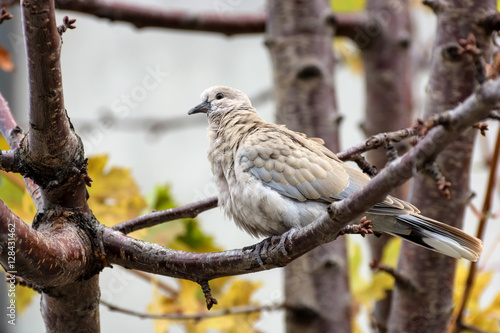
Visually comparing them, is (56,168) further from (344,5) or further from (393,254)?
(344,5)

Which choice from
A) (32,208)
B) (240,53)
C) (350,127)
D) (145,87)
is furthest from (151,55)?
(32,208)

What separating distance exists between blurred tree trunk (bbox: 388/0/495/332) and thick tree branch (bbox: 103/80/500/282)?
0.69 meters

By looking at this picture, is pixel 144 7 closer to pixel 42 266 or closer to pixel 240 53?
pixel 42 266

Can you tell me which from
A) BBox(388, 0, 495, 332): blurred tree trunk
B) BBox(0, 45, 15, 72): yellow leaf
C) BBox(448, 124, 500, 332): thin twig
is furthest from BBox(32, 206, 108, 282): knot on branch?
BBox(448, 124, 500, 332): thin twig

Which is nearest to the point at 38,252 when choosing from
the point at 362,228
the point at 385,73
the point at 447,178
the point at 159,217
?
the point at 159,217

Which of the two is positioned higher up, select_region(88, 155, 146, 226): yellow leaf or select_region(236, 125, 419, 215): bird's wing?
select_region(88, 155, 146, 226): yellow leaf

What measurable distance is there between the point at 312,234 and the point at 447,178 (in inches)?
30.3

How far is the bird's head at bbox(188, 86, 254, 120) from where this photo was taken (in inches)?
62.7

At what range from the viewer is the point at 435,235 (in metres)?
1.19

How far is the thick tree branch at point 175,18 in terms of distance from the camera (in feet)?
6.31

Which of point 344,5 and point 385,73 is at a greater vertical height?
point 344,5

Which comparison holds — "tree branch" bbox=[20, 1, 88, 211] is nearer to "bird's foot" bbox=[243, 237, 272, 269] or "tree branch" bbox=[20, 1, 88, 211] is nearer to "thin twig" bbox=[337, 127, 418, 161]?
"bird's foot" bbox=[243, 237, 272, 269]

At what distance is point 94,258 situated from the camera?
1.05 m

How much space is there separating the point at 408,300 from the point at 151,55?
10.2 ft
